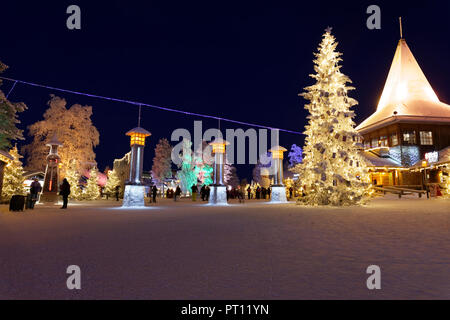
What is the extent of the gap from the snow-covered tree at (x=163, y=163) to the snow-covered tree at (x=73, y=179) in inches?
714

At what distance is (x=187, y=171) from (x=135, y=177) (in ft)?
75.3

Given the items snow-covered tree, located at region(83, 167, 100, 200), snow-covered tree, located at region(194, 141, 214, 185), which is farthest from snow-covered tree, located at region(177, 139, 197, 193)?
snow-covered tree, located at region(83, 167, 100, 200)

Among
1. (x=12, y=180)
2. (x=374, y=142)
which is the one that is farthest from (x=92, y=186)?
(x=374, y=142)

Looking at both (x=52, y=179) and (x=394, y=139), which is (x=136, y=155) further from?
(x=394, y=139)

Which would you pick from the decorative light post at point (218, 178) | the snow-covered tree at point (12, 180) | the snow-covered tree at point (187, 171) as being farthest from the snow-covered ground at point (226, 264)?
the snow-covered tree at point (187, 171)

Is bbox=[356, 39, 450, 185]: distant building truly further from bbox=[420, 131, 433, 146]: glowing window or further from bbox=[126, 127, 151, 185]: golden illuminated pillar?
bbox=[126, 127, 151, 185]: golden illuminated pillar

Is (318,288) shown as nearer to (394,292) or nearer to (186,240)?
(394,292)

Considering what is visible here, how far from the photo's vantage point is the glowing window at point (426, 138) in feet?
106

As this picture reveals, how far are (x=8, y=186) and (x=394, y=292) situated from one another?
25.8m

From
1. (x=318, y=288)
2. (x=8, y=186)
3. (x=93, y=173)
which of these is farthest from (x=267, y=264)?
(x=93, y=173)

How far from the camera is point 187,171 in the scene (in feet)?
→ 129

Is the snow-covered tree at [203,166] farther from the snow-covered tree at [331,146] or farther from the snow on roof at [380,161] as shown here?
the snow-covered tree at [331,146]
